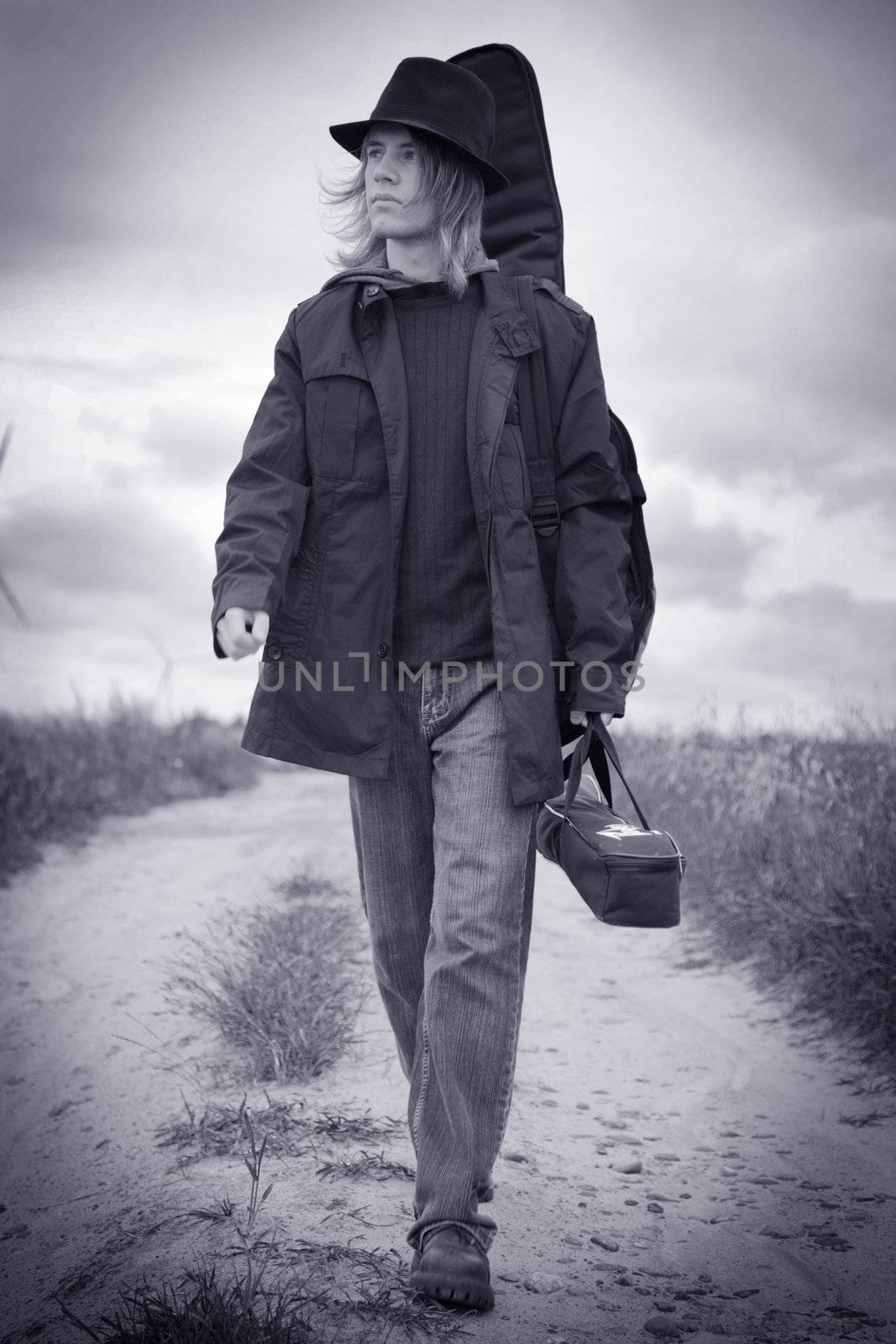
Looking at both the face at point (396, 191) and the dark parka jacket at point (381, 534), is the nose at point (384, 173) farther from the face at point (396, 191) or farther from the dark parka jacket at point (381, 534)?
the dark parka jacket at point (381, 534)

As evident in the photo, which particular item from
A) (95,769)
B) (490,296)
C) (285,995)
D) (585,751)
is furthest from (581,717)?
(95,769)

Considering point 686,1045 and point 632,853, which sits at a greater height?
point 632,853

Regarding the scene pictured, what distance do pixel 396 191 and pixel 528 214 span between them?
0.52 m

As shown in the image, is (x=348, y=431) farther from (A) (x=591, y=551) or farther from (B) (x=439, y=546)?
(A) (x=591, y=551)

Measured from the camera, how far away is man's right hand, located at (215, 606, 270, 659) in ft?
7.76

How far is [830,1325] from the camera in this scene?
243 cm

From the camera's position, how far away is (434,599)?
2588 mm

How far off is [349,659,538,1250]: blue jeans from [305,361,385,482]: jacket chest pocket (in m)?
0.48

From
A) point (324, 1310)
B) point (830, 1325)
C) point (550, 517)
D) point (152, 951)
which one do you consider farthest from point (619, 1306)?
point (152, 951)

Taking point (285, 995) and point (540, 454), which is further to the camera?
point (285, 995)

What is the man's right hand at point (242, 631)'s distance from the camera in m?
2.37

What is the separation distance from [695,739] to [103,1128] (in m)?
5.44

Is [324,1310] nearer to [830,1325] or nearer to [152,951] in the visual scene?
[830,1325]

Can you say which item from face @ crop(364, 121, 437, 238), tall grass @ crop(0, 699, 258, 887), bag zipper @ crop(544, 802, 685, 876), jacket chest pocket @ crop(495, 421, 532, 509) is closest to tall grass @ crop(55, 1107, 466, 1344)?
bag zipper @ crop(544, 802, 685, 876)
